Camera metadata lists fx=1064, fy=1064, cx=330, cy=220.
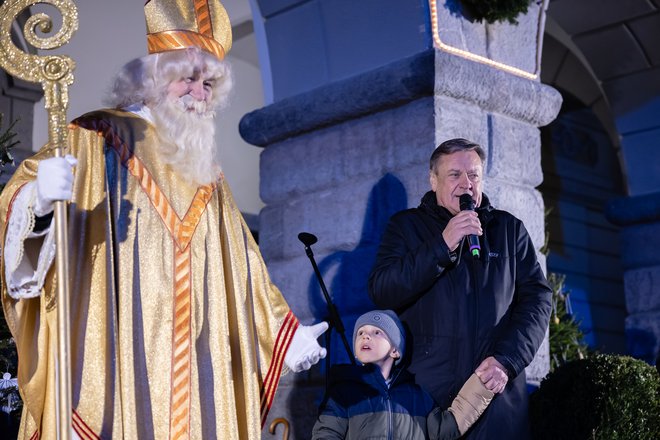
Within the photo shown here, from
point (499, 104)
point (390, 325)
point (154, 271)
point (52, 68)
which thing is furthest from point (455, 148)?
point (52, 68)

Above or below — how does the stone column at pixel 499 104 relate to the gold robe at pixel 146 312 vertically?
above

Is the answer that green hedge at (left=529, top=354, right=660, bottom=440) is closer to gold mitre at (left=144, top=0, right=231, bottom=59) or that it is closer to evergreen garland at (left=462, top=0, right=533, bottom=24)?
evergreen garland at (left=462, top=0, right=533, bottom=24)

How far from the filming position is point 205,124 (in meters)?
4.13

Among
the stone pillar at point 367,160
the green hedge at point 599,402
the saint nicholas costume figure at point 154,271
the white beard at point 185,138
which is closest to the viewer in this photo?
the saint nicholas costume figure at point 154,271

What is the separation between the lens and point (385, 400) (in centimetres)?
392

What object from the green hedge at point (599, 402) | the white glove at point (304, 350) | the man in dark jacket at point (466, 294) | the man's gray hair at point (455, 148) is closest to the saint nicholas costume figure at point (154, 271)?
the white glove at point (304, 350)

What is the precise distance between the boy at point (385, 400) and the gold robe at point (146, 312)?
278mm

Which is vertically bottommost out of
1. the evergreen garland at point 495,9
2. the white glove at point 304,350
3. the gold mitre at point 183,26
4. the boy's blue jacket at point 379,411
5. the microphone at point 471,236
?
the boy's blue jacket at point 379,411

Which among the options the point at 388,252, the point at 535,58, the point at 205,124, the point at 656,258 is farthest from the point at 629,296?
the point at 205,124

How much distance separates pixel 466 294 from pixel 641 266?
4608 mm

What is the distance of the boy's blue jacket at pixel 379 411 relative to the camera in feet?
12.7

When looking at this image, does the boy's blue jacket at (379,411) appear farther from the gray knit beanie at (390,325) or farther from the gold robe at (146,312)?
the gold robe at (146,312)

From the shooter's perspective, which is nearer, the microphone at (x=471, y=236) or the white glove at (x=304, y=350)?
the microphone at (x=471, y=236)

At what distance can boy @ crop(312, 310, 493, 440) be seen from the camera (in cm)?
389
